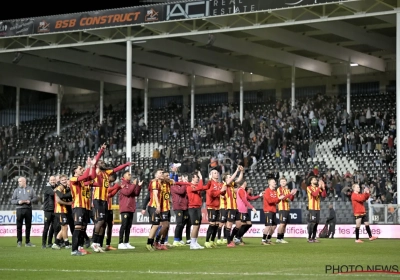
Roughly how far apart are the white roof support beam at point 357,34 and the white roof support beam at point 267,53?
3.16 meters

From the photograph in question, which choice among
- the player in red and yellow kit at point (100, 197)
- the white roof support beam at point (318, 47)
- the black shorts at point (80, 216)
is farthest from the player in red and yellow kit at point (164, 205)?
the white roof support beam at point (318, 47)

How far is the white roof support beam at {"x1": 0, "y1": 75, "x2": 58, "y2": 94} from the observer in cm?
5312

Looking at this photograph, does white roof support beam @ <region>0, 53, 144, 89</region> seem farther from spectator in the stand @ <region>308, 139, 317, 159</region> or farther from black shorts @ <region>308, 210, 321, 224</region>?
black shorts @ <region>308, 210, 321, 224</region>

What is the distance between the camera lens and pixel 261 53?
45562 mm

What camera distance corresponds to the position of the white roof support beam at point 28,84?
53.1 meters

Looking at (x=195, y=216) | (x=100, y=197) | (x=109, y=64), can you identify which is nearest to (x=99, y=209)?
(x=100, y=197)

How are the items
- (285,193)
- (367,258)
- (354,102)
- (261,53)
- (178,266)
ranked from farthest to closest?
1. (354,102)
2. (261,53)
3. (285,193)
4. (367,258)
5. (178,266)

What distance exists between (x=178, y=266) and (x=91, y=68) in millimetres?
38848

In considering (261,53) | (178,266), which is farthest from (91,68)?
(178,266)

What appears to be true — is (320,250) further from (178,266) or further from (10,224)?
(10,224)

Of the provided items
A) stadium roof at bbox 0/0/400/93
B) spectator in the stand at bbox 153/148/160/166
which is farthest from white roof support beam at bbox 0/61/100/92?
spectator in the stand at bbox 153/148/160/166

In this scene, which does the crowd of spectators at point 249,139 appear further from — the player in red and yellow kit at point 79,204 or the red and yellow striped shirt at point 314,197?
the player in red and yellow kit at point 79,204

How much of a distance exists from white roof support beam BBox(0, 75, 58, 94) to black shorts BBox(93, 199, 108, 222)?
3406cm

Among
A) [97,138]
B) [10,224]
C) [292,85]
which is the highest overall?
[292,85]
